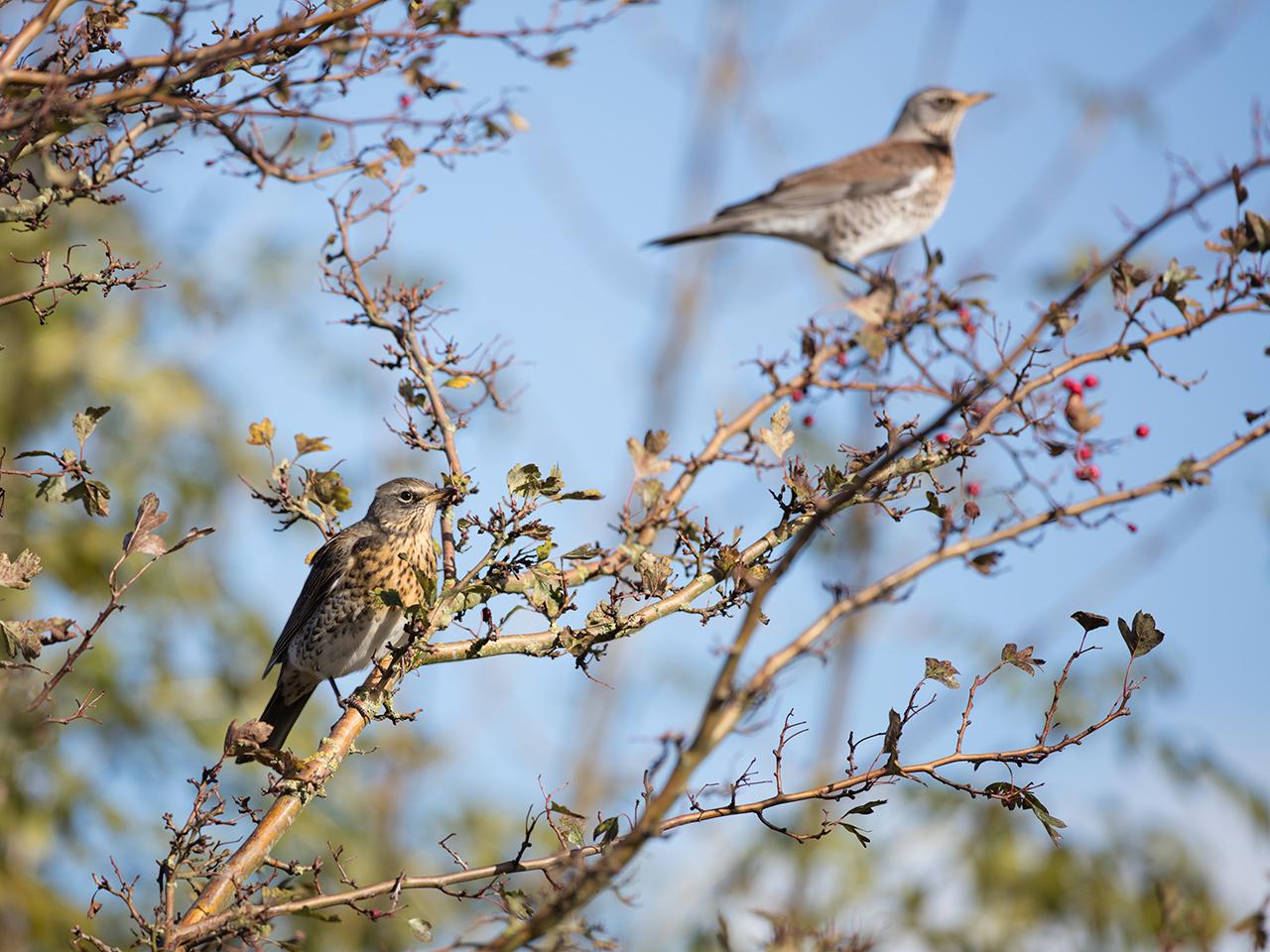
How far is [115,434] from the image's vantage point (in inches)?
318

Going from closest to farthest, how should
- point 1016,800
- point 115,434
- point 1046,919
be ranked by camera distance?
point 1016,800, point 1046,919, point 115,434

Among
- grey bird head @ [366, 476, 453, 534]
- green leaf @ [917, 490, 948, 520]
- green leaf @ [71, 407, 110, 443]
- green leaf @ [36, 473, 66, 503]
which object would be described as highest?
grey bird head @ [366, 476, 453, 534]

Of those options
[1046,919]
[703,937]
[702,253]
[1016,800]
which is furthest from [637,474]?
[702,253]

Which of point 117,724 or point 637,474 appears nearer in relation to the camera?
point 637,474

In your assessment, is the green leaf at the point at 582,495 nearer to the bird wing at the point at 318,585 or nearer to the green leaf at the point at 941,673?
the green leaf at the point at 941,673

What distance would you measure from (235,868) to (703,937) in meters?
4.30

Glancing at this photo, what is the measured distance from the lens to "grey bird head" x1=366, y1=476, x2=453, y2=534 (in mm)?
4715

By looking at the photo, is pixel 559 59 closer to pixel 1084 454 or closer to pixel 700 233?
pixel 1084 454

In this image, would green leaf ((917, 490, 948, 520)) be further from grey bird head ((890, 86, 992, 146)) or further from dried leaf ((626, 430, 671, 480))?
grey bird head ((890, 86, 992, 146))

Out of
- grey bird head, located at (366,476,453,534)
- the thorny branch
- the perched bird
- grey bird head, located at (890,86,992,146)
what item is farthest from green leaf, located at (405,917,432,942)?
grey bird head, located at (890,86,992,146)

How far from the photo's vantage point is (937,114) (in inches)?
292

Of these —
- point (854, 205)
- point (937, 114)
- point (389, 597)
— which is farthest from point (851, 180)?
point (389, 597)

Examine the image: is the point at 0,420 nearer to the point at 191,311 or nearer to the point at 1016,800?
the point at 191,311

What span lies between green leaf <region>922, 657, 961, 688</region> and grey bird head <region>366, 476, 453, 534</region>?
9.07 feet
